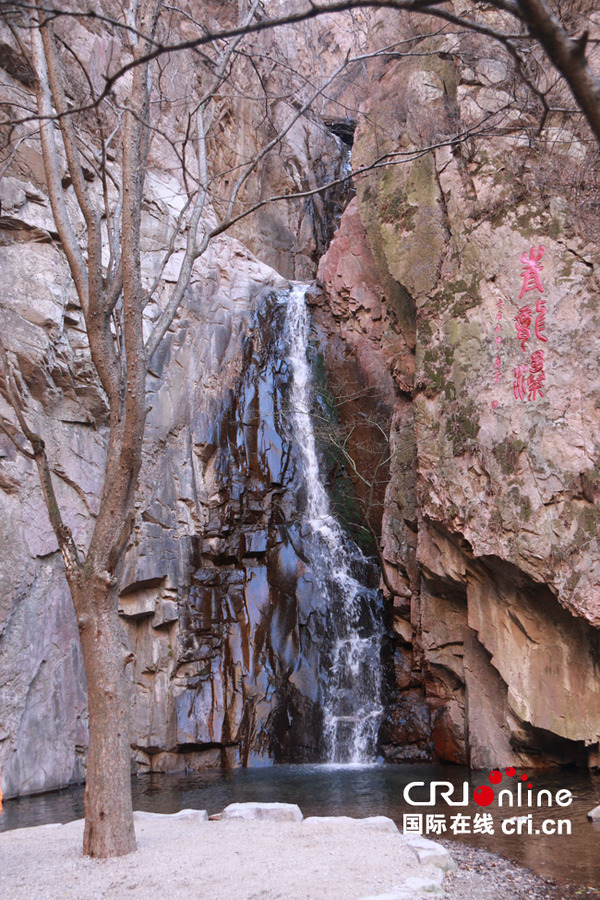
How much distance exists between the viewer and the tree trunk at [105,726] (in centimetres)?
460

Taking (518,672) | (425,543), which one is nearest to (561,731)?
(518,672)

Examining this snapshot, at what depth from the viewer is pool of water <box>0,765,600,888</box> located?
5.51 metres

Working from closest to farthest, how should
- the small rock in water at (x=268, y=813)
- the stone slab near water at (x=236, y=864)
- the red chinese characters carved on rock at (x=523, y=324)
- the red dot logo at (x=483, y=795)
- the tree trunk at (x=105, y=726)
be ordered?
the stone slab near water at (x=236, y=864) → the tree trunk at (x=105, y=726) → the small rock in water at (x=268, y=813) → the red dot logo at (x=483, y=795) → the red chinese characters carved on rock at (x=523, y=324)

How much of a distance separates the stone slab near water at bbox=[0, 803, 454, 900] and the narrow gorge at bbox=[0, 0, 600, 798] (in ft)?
14.5

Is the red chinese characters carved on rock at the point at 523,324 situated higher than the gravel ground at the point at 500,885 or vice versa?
the red chinese characters carved on rock at the point at 523,324

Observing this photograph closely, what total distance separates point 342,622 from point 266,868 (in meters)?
8.13

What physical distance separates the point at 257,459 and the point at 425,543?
15.6 ft

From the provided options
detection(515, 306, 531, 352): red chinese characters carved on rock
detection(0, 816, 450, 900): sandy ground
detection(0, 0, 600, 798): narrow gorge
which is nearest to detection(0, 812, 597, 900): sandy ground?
detection(0, 816, 450, 900): sandy ground

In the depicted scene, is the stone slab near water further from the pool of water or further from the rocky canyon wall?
the rocky canyon wall

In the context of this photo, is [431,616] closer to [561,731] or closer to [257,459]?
[561,731]

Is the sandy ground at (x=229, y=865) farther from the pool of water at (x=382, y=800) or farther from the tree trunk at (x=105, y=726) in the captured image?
the pool of water at (x=382, y=800)

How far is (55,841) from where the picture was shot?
17.5ft

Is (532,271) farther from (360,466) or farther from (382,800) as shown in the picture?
(382,800)

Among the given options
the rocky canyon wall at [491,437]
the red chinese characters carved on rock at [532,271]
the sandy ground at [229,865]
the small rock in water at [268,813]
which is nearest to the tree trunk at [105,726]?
the sandy ground at [229,865]
